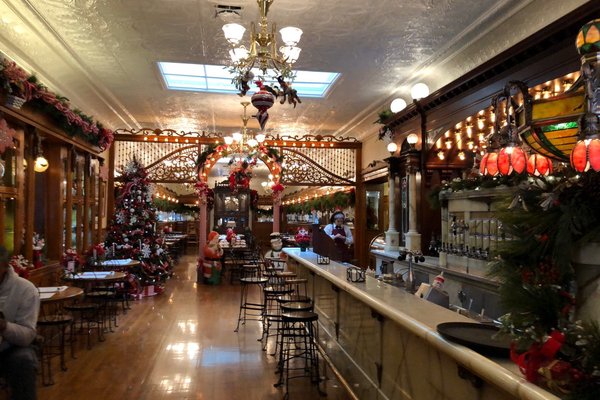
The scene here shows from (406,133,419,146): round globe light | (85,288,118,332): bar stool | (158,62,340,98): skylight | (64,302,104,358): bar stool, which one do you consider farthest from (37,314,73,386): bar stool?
(406,133,419,146): round globe light

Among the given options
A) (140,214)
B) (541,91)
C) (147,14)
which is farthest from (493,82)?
(140,214)

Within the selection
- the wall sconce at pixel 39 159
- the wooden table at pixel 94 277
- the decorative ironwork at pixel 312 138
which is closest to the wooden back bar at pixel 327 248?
the wooden table at pixel 94 277

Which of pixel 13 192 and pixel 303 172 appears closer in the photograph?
pixel 13 192

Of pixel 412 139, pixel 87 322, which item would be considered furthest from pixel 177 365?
pixel 412 139

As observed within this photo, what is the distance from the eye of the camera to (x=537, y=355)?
1376mm

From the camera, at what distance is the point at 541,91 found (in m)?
4.65

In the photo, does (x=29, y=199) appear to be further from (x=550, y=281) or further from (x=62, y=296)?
(x=550, y=281)

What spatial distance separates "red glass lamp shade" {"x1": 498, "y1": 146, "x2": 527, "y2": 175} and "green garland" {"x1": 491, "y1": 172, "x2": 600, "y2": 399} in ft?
7.72

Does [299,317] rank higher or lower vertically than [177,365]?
higher

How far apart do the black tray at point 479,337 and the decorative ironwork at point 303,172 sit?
9576mm

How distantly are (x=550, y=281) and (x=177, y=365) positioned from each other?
14.5 ft

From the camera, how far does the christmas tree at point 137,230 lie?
916 cm

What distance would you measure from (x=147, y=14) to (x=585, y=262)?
531cm

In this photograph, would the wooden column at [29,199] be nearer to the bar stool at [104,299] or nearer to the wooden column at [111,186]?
the bar stool at [104,299]
